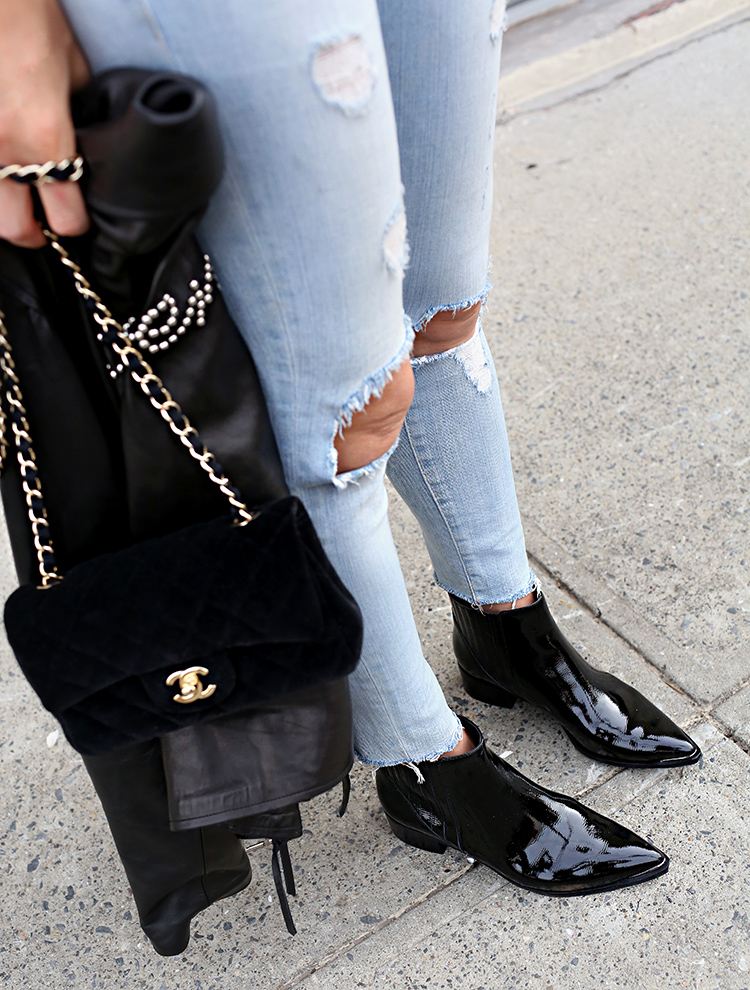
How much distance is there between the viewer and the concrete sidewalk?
1.18 metres

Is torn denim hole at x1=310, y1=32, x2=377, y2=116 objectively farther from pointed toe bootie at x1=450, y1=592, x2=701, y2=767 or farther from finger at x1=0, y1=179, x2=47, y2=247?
pointed toe bootie at x1=450, y1=592, x2=701, y2=767

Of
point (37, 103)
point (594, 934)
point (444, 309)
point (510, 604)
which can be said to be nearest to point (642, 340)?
point (510, 604)

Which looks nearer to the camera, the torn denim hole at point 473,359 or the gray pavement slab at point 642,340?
the torn denim hole at point 473,359

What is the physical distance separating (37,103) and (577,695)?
111 cm

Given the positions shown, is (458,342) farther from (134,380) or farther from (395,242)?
(134,380)

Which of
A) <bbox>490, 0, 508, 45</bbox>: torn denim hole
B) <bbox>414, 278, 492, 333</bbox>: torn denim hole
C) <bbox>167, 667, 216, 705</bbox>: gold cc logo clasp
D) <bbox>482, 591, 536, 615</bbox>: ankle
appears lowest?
<bbox>482, 591, 536, 615</bbox>: ankle

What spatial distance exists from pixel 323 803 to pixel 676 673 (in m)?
0.65

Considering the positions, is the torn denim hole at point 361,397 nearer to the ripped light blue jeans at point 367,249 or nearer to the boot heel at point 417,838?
the ripped light blue jeans at point 367,249

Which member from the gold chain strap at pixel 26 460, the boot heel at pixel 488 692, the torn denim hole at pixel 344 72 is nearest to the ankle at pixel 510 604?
the boot heel at pixel 488 692

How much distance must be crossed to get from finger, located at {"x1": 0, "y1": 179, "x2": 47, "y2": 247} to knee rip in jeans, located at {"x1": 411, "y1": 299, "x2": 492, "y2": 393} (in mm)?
555

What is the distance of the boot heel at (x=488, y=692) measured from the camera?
147 centimetres

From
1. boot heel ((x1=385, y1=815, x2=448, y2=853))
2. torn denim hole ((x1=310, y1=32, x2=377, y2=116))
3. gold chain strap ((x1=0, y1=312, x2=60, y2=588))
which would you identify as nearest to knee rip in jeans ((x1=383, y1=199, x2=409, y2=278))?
torn denim hole ((x1=310, y1=32, x2=377, y2=116))

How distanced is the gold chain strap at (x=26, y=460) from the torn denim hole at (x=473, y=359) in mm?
566

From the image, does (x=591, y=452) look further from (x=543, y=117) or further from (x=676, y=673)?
(x=543, y=117)
